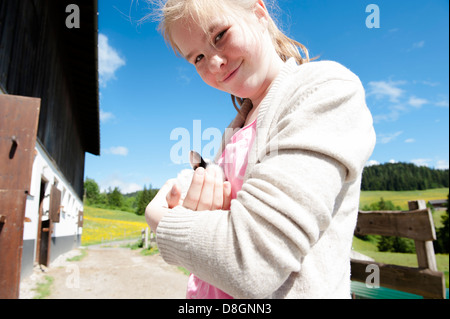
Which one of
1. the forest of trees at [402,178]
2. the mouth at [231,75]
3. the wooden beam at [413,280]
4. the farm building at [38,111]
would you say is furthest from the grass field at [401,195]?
the mouth at [231,75]

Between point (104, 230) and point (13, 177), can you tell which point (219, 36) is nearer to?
point (13, 177)

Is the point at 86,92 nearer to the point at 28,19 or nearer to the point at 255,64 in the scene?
the point at 28,19

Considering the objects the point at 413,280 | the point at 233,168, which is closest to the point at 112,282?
the point at 413,280

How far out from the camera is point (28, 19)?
5887 mm

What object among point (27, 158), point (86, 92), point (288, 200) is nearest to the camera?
point (288, 200)

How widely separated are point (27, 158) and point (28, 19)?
4768 millimetres

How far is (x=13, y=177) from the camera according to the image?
271 centimetres

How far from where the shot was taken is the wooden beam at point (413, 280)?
104 inches

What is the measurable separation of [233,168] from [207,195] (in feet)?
0.51

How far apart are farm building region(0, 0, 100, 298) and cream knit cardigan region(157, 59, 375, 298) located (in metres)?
2.69

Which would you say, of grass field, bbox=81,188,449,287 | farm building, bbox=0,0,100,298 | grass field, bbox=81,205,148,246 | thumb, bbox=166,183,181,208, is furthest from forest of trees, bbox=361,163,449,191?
thumb, bbox=166,183,181,208

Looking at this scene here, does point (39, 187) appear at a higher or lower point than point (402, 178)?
lower

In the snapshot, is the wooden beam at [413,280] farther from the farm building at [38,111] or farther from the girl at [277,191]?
the farm building at [38,111]
